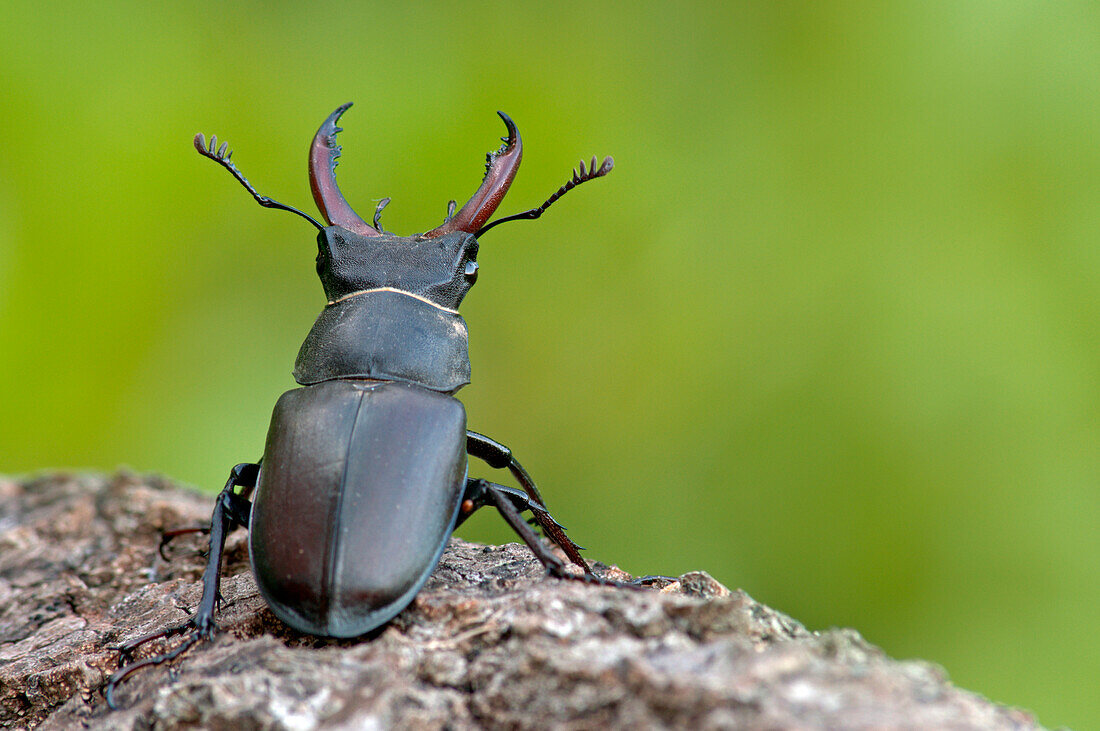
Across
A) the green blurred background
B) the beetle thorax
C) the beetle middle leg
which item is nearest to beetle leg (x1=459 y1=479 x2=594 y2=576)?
the beetle middle leg

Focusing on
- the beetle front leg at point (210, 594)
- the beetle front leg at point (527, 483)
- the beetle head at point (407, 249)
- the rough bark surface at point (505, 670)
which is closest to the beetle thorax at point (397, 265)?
the beetle head at point (407, 249)

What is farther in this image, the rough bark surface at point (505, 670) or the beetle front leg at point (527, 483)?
the beetle front leg at point (527, 483)

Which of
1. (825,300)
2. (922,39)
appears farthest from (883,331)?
(922,39)

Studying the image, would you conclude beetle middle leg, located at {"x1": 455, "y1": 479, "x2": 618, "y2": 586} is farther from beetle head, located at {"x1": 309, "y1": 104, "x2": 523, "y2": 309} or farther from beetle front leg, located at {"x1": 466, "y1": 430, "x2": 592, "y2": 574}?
beetle head, located at {"x1": 309, "y1": 104, "x2": 523, "y2": 309}

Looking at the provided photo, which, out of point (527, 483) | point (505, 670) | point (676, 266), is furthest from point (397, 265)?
point (676, 266)

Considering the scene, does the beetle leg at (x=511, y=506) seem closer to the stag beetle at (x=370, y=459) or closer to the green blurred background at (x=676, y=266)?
the stag beetle at (x=370, y=459)

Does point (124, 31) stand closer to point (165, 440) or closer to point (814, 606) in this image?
point (165, 440)
